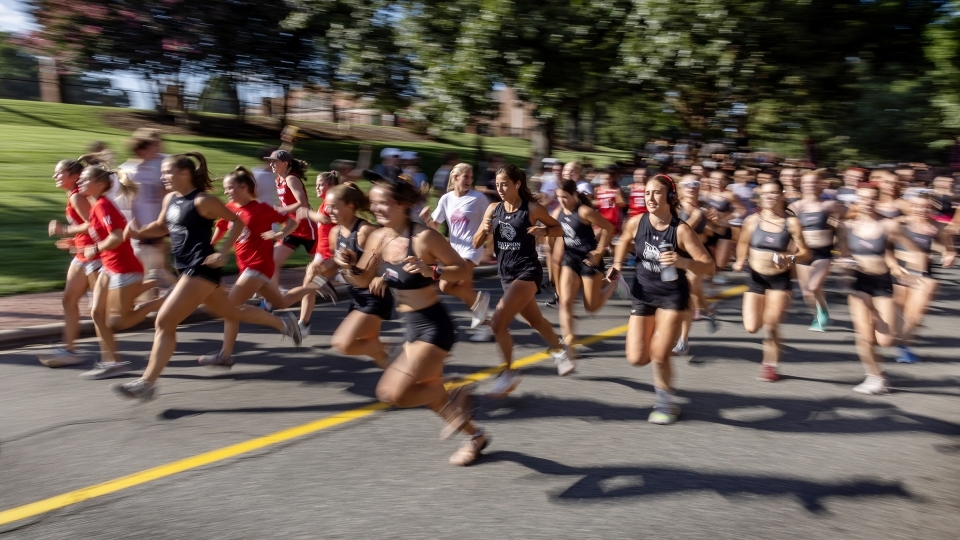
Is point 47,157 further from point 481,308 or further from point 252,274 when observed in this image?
point 481,308

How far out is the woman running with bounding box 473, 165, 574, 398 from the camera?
Answer: 22.5ft

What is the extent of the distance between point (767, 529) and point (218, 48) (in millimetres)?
24742

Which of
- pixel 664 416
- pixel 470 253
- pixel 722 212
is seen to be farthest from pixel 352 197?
pixel 722 212

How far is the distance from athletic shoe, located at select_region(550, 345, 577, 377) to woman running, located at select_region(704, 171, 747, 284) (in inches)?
159

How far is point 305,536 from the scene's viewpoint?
4109mm

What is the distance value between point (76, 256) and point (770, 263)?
605 centimetres

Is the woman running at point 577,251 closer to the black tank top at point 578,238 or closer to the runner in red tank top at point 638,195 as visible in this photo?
the black tank top at point 578,238

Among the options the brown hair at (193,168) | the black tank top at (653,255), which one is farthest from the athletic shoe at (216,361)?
the black tank top at (653,255)

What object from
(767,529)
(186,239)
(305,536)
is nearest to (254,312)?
(186,239)

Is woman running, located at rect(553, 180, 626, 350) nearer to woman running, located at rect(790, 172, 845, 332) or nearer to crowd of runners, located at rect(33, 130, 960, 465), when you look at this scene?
crowd of runners, located at rect(33, 130, 960, 465)

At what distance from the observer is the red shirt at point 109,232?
6801 millimetres

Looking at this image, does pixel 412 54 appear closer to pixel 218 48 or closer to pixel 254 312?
pixel 218 48

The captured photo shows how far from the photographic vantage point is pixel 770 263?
743 centimetres

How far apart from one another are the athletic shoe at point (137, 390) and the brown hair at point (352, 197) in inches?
74.6
